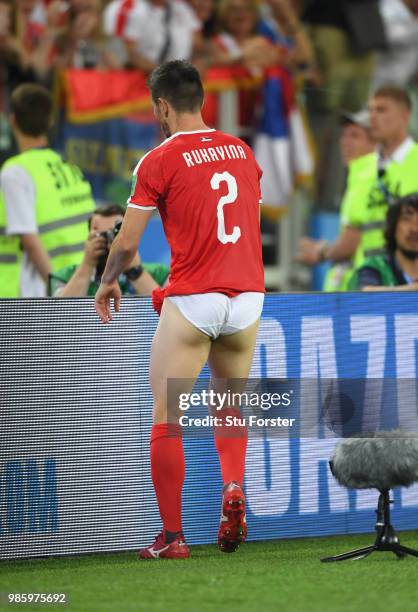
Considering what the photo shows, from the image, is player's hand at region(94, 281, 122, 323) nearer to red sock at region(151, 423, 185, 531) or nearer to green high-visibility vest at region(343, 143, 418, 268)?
red sock at region(151, 423, 185, 531)

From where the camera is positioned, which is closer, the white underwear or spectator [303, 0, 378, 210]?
the white underwear

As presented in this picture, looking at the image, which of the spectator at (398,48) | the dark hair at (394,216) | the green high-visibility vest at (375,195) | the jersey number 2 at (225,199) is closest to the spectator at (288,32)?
the spectator at (398,48)

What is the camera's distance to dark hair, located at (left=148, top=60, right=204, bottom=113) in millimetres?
6273

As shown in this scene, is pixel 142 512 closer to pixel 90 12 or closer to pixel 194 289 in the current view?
pixel 194 289

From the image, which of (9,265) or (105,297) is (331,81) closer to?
(9,265)

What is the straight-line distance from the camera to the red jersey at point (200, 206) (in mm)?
6160

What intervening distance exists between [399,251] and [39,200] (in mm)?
2286

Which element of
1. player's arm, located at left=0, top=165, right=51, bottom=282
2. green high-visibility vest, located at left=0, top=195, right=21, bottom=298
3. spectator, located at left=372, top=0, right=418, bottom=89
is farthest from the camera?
spectator, located at left=372, top=0, right=418, bottom=89

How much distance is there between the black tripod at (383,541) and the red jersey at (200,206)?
1.11 m

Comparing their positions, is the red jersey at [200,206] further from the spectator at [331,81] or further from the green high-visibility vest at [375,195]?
the spectator at [331,81]

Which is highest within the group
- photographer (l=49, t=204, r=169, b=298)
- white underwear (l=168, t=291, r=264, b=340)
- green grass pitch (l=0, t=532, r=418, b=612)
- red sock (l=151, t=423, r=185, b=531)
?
photographer (l=49, t=204, r=169, b=298)

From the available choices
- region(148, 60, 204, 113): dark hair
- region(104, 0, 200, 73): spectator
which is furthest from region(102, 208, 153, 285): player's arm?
region(104, 0, 200, 73): spectator

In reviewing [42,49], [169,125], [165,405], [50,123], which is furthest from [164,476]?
[42,49]

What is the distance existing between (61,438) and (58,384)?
24 centimetres
